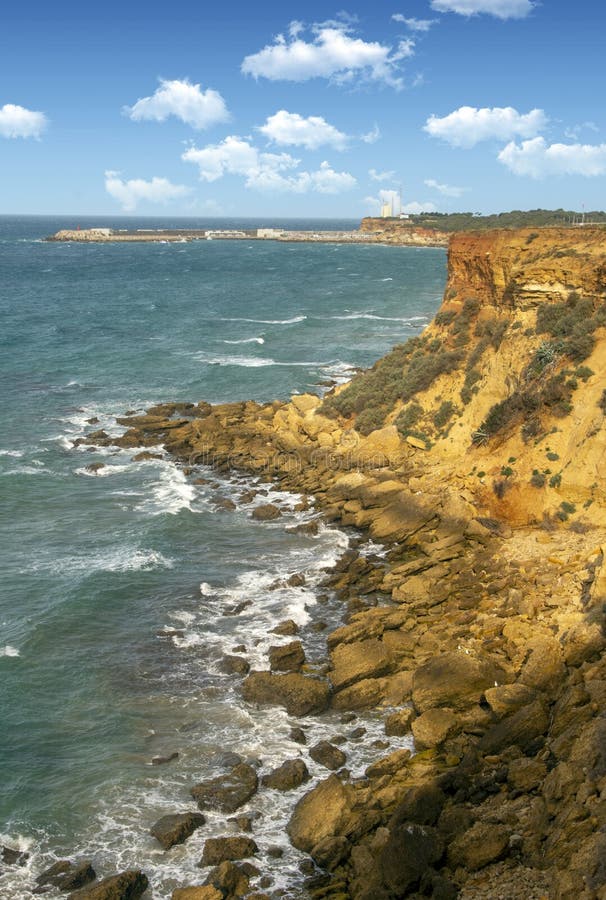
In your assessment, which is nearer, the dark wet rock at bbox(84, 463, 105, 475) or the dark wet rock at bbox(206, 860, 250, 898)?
the dark wet rock at bbox(206, 860, 250, 898)

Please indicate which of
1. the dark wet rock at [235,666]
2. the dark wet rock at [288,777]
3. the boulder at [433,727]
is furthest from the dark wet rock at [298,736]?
the dark wet rock at [235,666]

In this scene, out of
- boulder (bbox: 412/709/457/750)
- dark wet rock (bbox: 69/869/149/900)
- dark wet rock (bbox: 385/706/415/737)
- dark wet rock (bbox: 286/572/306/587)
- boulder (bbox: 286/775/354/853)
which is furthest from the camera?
dark wet rock (bbox: 286/572/306/587)

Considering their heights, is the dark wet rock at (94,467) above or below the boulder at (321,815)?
above

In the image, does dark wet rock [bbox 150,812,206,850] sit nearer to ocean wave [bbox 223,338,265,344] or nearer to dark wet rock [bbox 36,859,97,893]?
dark wet rock [bbox 36,859,97,893]

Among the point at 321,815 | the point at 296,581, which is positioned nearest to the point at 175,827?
the point at 321,815

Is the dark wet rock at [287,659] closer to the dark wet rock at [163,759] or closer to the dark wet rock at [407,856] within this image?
the dark wet rock at [163,759]

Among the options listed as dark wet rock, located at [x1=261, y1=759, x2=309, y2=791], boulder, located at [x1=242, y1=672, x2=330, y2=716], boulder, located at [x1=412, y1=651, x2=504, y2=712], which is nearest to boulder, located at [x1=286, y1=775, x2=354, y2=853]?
dark wet rock, located at [x1=261, y1=759, x2=309, y2=791]
